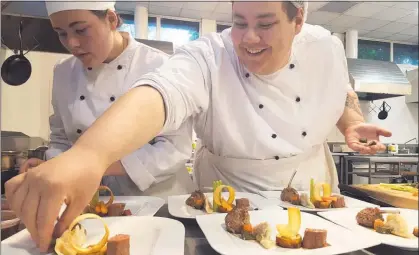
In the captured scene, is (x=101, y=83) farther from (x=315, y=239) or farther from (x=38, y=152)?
(x=315, y=239)

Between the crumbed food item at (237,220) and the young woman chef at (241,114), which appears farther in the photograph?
the crumbed food item at (237,220)

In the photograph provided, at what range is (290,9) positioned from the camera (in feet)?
1.27

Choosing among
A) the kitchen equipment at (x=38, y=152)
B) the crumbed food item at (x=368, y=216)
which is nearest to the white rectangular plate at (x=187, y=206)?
the crumbed food item at (x=368, y=216)

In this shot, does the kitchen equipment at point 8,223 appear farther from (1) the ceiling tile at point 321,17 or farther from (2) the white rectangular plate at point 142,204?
(1) the ceiling tile at point 321,17

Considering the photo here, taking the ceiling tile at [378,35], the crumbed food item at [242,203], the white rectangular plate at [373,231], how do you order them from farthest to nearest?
the crumbed food item at [242,203]
the ceiling tile at [378,35]
the white rectangular plate at [373,231]

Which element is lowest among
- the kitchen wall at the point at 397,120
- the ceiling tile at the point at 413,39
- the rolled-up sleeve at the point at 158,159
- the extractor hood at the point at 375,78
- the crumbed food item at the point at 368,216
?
the crumbed food item at the point at 368,216

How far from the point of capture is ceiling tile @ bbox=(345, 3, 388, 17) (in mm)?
408

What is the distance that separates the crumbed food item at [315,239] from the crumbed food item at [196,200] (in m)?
0.20

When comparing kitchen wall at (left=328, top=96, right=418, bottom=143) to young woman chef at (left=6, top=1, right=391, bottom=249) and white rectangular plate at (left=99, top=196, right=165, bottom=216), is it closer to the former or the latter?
young woman chef at (left=6, top=1, right=391, bottom=249)

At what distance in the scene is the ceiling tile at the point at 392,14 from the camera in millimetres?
359

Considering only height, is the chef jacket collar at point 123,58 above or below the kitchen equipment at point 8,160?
above

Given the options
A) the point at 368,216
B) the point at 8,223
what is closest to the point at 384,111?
the point at 368,216

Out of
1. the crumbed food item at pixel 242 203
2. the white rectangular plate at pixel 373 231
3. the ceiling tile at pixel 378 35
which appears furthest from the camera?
the crumbed food item at pixel 242 203

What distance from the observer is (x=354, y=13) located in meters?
0.42
